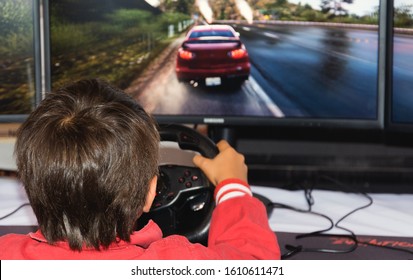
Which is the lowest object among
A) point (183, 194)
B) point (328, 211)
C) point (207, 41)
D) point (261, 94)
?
point (328, 211)

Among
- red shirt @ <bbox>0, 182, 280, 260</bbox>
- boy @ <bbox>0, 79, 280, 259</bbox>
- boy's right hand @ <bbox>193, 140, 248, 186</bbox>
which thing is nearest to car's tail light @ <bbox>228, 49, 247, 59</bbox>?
boy's right hand @ <bbox>193, 140, 248, 186</bbox>

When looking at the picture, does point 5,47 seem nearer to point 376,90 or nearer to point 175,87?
point 175,87

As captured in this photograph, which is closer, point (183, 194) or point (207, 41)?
point (183, 194)

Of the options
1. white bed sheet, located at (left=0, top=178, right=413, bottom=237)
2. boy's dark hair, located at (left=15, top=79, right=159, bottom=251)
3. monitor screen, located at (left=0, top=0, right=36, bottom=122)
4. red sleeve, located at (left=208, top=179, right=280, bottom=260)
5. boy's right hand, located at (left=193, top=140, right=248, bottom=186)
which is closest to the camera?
boy's dark hair, located at (left=15, top=79, right=159, bottom=251)

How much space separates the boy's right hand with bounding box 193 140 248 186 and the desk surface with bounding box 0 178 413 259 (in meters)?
0.16

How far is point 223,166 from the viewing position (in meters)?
1.16

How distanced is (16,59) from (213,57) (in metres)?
0.40

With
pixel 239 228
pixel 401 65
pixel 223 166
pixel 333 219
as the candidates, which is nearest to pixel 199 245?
pixel 239 228

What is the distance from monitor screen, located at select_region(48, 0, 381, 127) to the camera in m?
1.40

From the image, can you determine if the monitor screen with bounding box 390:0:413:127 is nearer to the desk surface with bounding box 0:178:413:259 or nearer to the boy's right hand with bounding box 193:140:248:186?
the desk surface with bounding box 0:178:413:259

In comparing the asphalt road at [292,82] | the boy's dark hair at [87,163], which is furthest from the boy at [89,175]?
the asphalt road at [292,82]

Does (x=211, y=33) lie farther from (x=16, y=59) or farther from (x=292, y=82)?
(x=16, y=59)

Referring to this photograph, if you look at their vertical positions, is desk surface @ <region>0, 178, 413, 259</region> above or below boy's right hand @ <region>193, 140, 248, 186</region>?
below

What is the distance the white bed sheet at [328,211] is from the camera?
131 cm
